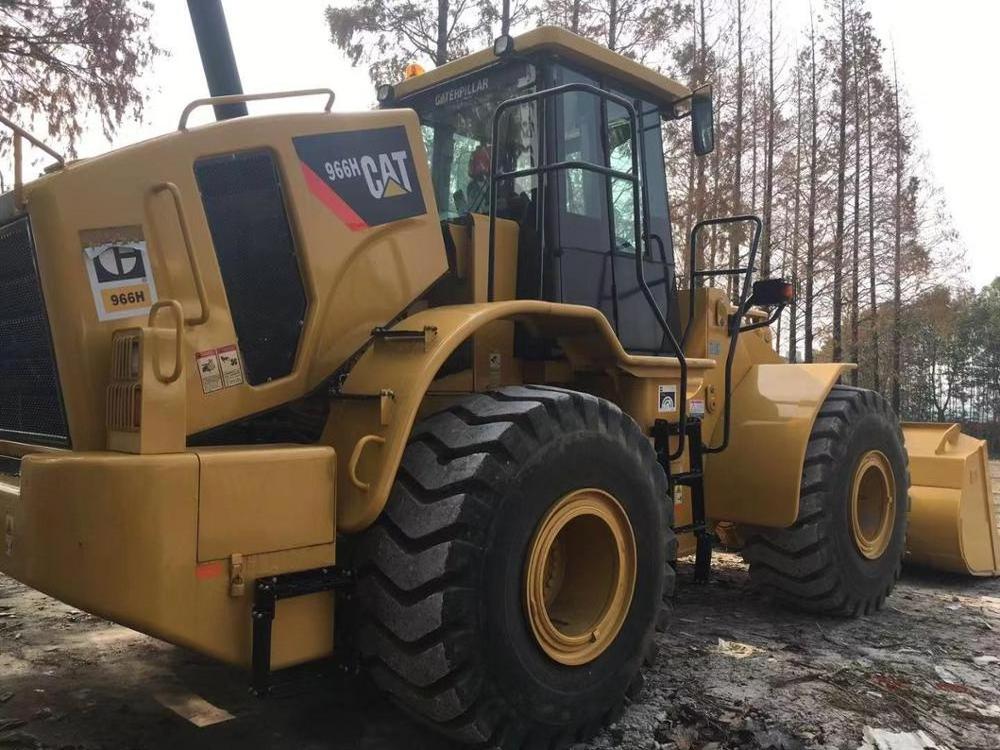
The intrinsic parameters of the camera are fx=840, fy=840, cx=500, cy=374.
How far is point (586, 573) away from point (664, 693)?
768 millimetres

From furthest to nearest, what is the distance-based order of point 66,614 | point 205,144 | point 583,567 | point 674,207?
point 674,207
point 66,614
point 583,567
point 205,144

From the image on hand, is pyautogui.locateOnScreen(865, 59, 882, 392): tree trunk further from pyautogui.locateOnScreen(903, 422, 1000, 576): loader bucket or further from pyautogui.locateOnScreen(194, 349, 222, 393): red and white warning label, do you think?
pyautogui.locateOnScreen(194, 349, 222, 393): red and white warning label

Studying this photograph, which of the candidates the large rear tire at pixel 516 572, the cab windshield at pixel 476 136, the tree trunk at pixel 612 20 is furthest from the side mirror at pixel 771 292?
the tree trunk at pixel 612 20

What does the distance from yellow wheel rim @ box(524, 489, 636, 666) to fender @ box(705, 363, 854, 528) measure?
1.85 metres

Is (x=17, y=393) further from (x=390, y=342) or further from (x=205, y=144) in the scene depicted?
(x=390, y=342)

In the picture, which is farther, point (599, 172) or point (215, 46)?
point (215, 46)

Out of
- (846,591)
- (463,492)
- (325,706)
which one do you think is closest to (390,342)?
(463,492)

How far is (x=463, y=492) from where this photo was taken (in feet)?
9.41

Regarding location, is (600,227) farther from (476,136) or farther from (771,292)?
(771,292)

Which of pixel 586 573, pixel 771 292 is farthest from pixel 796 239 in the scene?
pixel 586 573

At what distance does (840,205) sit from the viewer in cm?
2420

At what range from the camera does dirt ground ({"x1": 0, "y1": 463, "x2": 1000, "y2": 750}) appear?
3293 millimetres

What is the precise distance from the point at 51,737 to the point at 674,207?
17.9 m

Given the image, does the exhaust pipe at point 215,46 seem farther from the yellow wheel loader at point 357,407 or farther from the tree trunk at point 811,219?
the tree trunk at point 811,219
